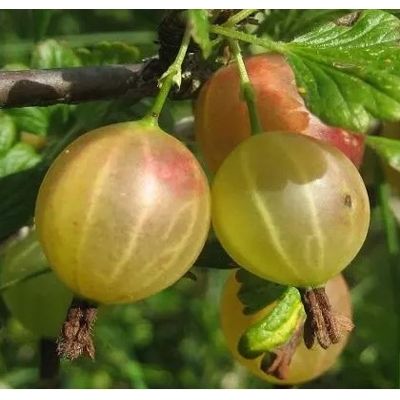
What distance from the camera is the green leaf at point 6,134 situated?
3.87 feet

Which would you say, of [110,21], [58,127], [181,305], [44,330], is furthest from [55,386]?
[110,21]

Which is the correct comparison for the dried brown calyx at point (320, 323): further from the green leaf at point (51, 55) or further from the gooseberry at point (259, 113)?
the green leaf at point (51, 55)

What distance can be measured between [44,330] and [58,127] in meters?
0.27

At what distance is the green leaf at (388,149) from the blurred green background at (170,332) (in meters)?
0.39

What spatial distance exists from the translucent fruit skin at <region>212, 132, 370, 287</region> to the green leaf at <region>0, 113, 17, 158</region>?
38 cm

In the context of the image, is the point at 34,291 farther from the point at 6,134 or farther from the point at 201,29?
the point at 201,29

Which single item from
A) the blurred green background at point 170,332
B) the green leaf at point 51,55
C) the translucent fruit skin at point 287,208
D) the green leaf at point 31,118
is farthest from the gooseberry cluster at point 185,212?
the blurred green background at point 170,332

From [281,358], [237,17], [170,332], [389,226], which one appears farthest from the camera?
[170,332]

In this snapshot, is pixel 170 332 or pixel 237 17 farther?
pixel 170 332

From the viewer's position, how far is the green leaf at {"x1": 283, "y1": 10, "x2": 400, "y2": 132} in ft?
2.89

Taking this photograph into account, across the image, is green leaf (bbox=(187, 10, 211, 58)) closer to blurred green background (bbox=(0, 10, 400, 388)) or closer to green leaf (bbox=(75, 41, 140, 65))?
green leaf (bbox=(75, 41, 140, 65))

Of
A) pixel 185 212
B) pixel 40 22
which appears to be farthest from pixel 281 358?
pixel 40 22

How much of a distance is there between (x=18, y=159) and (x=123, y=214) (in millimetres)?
386

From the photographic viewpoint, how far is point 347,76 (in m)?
0.90
